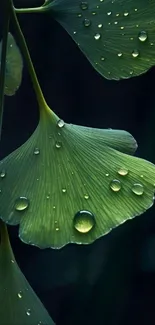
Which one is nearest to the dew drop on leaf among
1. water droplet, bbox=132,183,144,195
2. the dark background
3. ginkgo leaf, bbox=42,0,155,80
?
ginkgo leaf, bbox=42,0,155,80

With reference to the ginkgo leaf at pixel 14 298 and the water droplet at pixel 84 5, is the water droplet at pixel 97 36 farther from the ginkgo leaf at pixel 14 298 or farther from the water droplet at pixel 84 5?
the ginkgo leaf at pixel 14 298

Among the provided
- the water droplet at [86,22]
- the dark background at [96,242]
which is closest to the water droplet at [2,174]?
the water droplet at [86,22]

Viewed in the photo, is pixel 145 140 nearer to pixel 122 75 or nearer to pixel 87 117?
pixel 87 117

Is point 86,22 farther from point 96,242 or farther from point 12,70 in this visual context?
point 96,242

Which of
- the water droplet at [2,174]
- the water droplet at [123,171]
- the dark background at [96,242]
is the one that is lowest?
the dark background at [96,242]

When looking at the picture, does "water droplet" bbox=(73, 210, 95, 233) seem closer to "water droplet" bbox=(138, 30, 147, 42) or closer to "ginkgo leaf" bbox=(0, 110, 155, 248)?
"ginkgo leaf" bbox=(0, 110, 155, 248)
